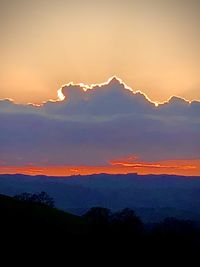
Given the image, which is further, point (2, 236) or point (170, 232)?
point (170, 232)

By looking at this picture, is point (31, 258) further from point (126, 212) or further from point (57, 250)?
point (126, 212)

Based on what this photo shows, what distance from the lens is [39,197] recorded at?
541ft

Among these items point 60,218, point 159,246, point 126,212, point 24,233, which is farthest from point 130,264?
point 126,212

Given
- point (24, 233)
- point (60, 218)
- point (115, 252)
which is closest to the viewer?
point (115, 252)

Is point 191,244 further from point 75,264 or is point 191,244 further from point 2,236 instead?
point 2,236

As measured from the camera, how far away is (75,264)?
65438mm

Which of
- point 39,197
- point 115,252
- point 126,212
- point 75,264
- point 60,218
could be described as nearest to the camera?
point 75,264

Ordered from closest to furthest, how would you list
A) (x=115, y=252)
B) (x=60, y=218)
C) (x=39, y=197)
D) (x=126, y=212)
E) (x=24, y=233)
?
(x=115, y=252)
(x=24, y=233)
(x=60, y=218)
(x=126, y=212)
(x=39, y=197)

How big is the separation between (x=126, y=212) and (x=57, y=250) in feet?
193

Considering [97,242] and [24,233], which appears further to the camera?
[24,233]

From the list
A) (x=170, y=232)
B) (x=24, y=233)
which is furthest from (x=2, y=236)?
(x=170, y=232)

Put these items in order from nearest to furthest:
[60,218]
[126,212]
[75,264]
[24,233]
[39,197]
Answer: [75,264] < [24,233] < [60,218] < [126,212] < [39,197]

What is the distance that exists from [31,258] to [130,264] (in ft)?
44.3

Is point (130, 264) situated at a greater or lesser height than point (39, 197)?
lesser
